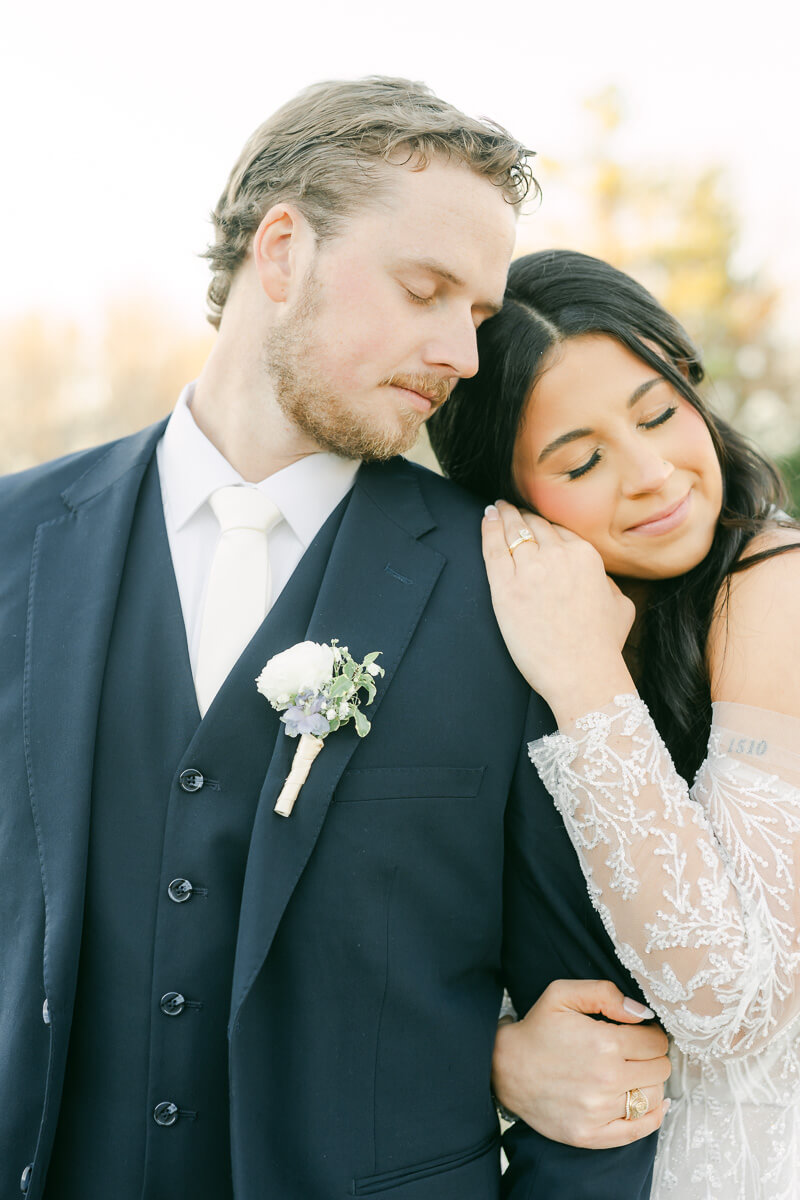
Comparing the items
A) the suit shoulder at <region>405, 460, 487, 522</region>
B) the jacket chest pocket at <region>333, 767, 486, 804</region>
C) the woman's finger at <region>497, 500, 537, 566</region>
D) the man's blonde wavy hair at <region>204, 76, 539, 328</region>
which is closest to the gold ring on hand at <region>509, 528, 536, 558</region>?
the woman's finger at <region>497, 500, 537, 566</region>

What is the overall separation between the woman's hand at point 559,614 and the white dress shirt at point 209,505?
363 millimetres

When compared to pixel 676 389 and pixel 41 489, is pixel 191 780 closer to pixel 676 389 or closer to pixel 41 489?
pixel 41 489

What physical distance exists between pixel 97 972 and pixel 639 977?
98 centimetres

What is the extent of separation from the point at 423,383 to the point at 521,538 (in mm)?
388

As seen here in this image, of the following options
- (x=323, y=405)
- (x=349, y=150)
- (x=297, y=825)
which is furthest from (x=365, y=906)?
(x=349, y=150)

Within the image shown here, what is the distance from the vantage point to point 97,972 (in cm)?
188

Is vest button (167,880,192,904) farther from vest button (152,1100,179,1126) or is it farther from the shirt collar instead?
the shirt collar

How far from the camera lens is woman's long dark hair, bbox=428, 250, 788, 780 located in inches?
86.8

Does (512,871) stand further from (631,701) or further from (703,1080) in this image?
(703,1080)

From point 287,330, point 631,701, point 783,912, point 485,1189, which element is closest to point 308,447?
point 287,330

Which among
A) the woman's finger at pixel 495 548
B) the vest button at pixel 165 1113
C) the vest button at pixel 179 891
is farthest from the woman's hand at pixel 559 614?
the vest button at pixel 165 1113

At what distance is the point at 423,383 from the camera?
7.16ft

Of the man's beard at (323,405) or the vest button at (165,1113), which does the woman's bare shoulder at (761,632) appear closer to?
the man's beard at (323,405)

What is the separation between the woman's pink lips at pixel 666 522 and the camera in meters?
2.22
